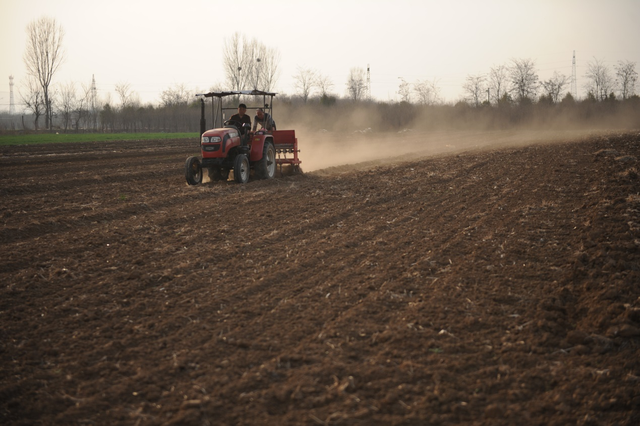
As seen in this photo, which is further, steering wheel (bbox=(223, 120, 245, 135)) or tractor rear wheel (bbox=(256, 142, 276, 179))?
tractor rear wheel (bbox=(256, 142, 276, 179))

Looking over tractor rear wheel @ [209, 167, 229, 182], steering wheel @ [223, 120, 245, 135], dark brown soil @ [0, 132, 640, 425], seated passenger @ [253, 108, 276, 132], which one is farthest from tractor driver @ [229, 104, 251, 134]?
dark brown soil @ [0, 132, 640, 425]

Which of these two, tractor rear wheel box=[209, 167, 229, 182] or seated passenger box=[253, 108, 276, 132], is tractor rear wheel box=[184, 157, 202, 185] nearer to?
tractor rear wheel box=[209, 167, 229, 182]

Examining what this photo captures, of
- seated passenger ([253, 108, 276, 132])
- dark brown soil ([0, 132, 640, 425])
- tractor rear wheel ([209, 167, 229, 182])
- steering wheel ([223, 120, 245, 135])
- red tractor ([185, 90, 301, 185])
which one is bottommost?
dark brown soil ([0, 132, 640, 425])

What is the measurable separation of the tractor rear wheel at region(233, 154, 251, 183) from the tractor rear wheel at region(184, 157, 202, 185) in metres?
0.88

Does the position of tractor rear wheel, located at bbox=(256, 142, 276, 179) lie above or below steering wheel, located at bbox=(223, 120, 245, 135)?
below

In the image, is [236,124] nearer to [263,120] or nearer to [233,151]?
[233,151]

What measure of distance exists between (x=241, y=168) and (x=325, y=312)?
7973 millimetres

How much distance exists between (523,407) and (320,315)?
6.27 feet

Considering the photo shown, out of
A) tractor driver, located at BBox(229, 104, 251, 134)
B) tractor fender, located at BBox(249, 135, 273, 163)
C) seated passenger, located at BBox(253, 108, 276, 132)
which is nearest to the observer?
tractor driver, located at BBox(229, 104, 251, 134)

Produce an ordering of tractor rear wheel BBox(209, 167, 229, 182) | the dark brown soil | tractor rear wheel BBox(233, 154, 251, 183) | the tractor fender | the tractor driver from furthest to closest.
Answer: tractor rear wheel BBox(209, 167, 229, 182) → the tractor fender → the tractor driver → tractor rear wheel BBox(233, 154, 251, 183) → the dark brown soil

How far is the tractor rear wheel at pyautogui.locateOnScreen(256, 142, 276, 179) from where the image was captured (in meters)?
13.0

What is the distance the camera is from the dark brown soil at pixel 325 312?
3.48 m

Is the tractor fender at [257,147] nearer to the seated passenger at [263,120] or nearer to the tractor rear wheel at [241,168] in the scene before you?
the tractor rear wheel at [241,168]

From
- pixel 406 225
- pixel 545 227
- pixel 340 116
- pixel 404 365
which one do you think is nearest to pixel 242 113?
pixel 406 225
